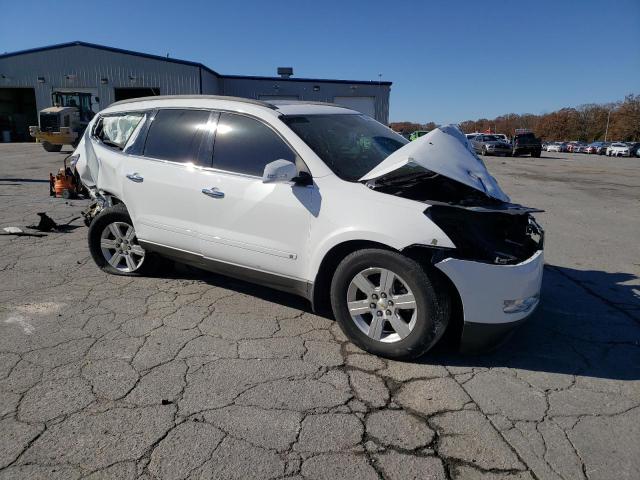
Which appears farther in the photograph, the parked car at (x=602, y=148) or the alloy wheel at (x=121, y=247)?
the parked car at (x=602, y=148)

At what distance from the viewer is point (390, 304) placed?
3.10m

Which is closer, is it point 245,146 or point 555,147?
point 245,146

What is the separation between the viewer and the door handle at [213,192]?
3.71 meters

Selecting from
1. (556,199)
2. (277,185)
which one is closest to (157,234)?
(277,185)

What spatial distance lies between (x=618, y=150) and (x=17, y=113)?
5513cm

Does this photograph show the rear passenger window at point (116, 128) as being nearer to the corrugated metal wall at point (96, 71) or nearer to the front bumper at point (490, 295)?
the front bumper at point (490, 295)

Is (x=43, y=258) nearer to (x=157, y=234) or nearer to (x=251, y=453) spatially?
(x=157, y=234)

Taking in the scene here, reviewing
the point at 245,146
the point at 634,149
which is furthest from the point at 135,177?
the point at 634,149

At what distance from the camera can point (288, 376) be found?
2.97m

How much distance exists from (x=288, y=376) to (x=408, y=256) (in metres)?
1.11

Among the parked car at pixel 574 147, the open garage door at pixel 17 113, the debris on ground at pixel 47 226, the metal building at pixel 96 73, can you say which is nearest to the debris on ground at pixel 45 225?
the debris on ground at pixel 47 226

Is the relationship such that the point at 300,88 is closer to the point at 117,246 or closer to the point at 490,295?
the point at 117,246

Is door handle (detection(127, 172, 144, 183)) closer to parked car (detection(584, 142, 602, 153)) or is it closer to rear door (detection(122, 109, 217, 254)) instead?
rear door (detection(122, 109, 217, 254))

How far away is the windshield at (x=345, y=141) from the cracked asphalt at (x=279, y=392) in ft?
4.31
